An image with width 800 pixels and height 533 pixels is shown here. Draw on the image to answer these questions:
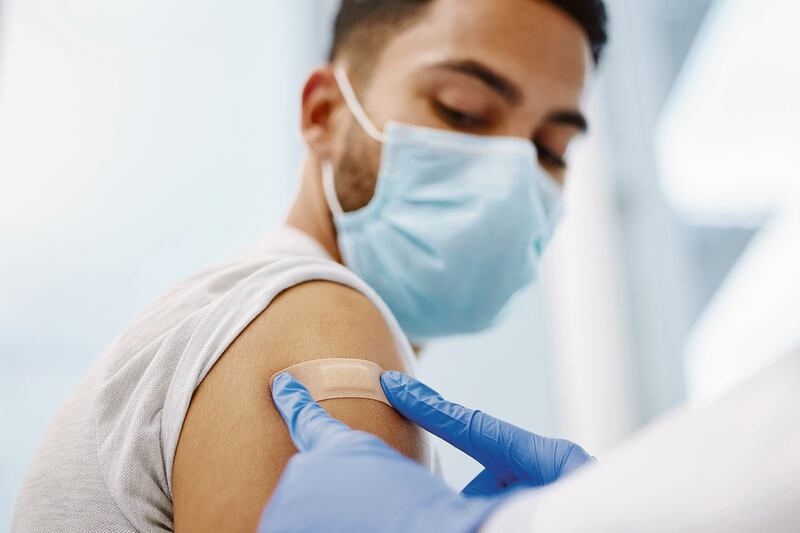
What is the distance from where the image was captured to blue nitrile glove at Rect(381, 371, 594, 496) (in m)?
0.70

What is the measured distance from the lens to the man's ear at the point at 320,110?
1.16m

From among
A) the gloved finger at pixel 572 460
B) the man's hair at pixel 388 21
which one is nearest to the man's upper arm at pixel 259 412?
the gloved finger at pixel 572 460

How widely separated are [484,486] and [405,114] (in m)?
0.55

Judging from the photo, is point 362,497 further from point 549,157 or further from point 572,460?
point 549,157

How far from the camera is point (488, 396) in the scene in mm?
2135

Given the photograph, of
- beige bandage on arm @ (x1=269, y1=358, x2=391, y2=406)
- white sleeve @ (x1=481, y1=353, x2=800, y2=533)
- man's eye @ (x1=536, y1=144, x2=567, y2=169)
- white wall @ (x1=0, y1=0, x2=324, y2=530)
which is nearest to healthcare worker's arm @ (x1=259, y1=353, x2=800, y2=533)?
white sleeve @ (x1=481, y1=353, x2=800, y2=533)

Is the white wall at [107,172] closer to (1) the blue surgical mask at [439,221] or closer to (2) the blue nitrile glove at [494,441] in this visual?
(1) the blue surgical mask at [439,221]

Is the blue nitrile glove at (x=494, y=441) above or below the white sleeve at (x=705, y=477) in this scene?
below

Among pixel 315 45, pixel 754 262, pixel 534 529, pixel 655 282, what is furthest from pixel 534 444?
pixel 754 262

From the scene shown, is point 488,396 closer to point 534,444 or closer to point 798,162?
point 534,444

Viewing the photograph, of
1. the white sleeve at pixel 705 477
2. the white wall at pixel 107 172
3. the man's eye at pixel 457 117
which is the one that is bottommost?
the white wall at pixel 107 172

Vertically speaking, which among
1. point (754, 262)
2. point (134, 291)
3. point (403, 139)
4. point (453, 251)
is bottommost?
point (134, 291)

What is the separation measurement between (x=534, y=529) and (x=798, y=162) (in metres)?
2.83

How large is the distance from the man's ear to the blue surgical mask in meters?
0.10
